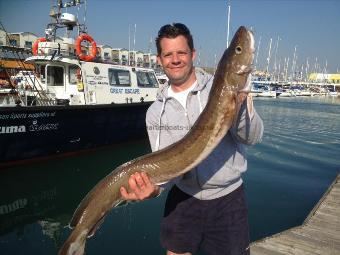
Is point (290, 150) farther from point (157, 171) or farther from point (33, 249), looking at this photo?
point (157, 171)

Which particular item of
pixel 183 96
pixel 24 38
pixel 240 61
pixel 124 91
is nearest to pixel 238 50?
pixel 240 61

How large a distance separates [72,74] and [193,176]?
1079 centimetres

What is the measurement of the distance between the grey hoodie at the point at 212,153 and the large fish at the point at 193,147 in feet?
0.64

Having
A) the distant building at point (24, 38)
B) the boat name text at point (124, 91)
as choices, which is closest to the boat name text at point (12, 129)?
the boat name text at point (124, 91)

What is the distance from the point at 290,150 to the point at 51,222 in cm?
1089

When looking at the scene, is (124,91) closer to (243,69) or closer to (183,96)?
(183,96)

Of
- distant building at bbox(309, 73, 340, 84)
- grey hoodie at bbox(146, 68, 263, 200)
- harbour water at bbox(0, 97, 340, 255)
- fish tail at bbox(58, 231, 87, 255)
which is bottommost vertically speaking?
harbour water at bbox(0, 97, 340, 255)

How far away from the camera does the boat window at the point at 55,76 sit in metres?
12.6

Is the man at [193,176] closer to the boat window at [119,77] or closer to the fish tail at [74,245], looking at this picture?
the fish tail at [74,245]

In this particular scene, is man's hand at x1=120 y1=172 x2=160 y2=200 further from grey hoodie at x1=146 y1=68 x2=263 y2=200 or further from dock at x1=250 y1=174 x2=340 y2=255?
dock at x1=250 y1=174 x2=340 y2=255

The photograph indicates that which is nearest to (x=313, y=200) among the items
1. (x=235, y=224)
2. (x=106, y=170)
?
(x=106, y=170)

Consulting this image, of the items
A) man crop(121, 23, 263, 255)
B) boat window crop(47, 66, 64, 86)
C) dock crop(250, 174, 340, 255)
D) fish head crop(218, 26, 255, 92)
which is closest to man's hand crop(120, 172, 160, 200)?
man crop(121, 23, 263, 255)

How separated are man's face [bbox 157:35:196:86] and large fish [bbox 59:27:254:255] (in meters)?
0.33

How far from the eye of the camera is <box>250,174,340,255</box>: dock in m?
4.88
